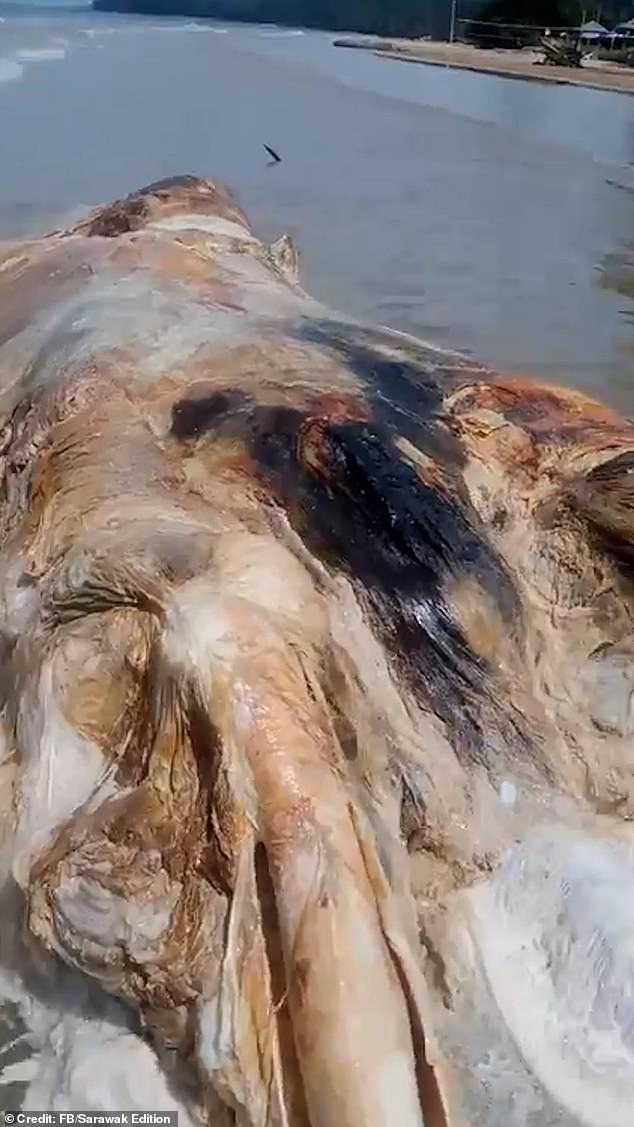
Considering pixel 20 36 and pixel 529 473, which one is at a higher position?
pixel 529 473

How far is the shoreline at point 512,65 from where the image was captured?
32.5 meters

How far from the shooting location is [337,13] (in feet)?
265

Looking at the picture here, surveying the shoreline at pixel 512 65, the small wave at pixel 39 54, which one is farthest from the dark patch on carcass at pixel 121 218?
the shoreline at pixel 512 65

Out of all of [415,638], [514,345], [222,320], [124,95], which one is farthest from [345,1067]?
[124,95]

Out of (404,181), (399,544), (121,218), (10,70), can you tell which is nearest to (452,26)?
(10,70)

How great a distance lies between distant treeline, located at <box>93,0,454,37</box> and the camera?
6819 centimetres

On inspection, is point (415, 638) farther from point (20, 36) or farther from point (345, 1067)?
point (20, 36)

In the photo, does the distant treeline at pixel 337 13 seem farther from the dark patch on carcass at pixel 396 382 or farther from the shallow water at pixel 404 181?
the dark patch on carcass at pixel 396 382

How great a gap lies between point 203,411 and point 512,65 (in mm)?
39591

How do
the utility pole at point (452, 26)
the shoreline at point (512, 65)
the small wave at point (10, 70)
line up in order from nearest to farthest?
the small wave at point (10, 70) < the shoreline at point (512, 65) < the utility pole at point (452, 26)

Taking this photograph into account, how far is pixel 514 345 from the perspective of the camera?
720cm

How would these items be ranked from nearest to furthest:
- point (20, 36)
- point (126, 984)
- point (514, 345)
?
point (126, 984), point (514, 345), point (20, 36)

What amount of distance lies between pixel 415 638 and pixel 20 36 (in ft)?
134

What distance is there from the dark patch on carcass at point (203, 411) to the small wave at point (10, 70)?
21541mm
